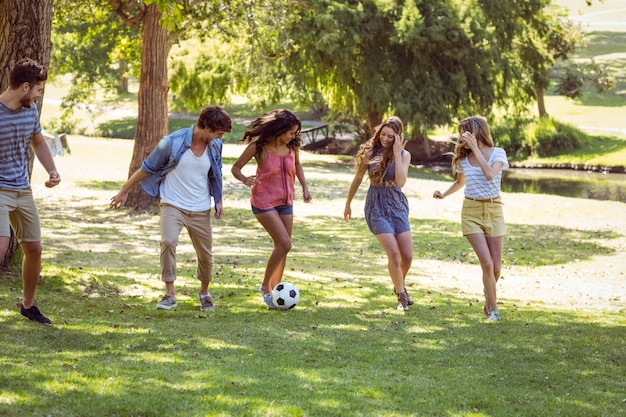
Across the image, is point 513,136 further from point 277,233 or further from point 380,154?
point 277,233

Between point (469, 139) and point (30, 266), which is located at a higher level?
point (469, 139)

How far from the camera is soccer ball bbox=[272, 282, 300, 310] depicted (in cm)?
970

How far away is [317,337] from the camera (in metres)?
A: 8.47

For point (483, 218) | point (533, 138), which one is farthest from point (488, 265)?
point (533, 138)

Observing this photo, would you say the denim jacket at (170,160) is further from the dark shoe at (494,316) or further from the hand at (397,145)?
the dark shoe at (494,316)

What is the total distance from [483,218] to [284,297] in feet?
7.65

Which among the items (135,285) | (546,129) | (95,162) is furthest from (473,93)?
(135,285)

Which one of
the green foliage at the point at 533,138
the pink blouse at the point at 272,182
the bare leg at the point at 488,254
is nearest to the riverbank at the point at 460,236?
the bare leg at the point at 488,254

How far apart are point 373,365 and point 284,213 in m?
2.54

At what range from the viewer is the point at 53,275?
10.6m

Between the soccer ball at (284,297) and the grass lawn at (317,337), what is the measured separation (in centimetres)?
18

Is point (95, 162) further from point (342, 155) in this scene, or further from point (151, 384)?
point (151, 384)

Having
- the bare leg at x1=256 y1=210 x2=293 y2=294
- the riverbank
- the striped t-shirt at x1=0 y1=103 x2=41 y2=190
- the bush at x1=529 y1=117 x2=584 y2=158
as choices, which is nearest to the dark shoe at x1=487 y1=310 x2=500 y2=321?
the riverbank

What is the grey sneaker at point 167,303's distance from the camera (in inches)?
370
